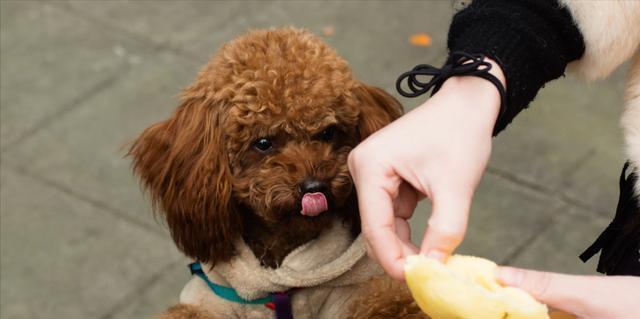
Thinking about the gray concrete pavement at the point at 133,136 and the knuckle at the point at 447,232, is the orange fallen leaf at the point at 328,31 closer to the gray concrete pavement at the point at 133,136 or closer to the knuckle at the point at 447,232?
the gray concrete pavement at the point at 133,136

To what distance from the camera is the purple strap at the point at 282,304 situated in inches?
113

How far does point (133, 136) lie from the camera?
4.54 m

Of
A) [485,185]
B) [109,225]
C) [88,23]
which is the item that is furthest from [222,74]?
[88,23]

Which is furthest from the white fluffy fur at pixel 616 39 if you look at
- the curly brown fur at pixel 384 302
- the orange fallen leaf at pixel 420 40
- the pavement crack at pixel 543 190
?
the orange fallen leaf at pixel 420 40

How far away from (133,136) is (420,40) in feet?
4.66

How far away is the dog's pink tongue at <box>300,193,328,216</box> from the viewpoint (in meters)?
2.59

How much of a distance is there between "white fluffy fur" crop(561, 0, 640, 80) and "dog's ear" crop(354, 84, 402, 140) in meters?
0.66

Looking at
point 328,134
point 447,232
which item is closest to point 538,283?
point 447,232

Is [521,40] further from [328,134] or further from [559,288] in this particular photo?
[328,134]

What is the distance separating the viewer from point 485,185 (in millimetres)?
4395

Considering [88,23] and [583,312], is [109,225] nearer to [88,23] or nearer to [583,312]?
[88,23]

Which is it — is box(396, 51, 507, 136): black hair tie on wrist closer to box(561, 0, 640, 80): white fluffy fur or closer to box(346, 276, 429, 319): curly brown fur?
box(561, 0, 640, 80): white fluffy fur

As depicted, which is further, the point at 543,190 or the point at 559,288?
the point at 543,190

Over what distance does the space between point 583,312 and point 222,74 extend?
1.18 metres
